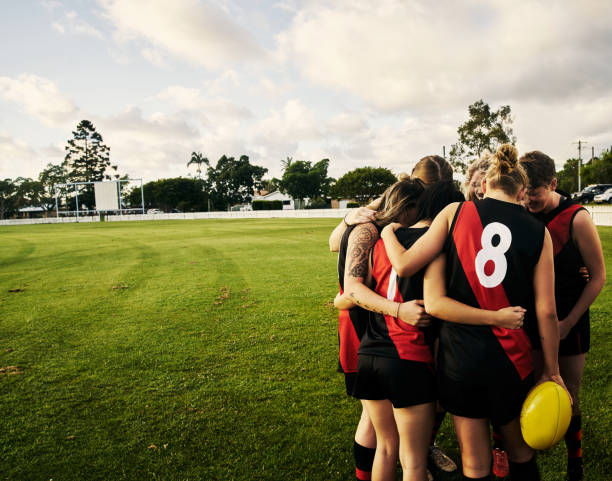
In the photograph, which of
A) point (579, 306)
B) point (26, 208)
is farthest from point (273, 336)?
point (26, 208)

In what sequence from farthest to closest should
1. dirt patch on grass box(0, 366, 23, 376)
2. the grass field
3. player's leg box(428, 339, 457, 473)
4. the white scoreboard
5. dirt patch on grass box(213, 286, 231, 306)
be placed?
the white scoreboard
dirt patch on grass box(213, 286, 231, 306)
dirt patch on grass box(0, 366, 23, 376)
the grass field
player's leg box(428, 339, 457, 473)

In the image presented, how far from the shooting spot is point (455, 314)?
6.04 ft

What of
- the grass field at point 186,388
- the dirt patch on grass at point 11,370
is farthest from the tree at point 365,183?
the dirt patch on grass at point 11,370

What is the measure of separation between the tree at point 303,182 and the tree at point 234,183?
6465 mm

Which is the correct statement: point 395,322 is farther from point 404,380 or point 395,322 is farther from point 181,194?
point 181,194

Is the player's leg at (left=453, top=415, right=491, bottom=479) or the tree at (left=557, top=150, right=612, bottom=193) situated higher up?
the tree at (left=557, top=150, right=612, bottom=193)

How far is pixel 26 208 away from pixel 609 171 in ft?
393

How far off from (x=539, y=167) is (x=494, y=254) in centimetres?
97

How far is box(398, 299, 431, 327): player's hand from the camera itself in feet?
6.31

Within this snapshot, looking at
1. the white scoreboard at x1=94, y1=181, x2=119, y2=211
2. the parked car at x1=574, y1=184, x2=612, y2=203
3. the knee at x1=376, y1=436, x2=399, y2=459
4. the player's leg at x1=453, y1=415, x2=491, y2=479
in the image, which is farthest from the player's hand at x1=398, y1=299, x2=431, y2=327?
the white scoreboard at x1=94, y1=181, x2=119, y2=211

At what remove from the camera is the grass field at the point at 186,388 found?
2.99 meters

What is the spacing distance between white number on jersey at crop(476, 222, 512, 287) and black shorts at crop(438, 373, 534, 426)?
440mm

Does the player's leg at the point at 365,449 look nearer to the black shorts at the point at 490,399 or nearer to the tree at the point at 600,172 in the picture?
the black shorts at the point at 490,399

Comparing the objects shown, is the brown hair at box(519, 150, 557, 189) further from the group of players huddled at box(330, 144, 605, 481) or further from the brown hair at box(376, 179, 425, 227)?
the brown hair at box(376, 179, 425, 227)
